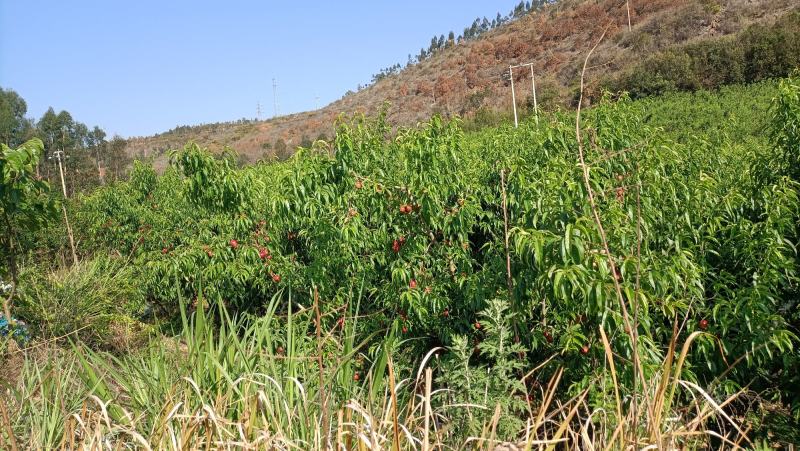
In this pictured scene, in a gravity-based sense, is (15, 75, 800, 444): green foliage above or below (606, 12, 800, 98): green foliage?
below

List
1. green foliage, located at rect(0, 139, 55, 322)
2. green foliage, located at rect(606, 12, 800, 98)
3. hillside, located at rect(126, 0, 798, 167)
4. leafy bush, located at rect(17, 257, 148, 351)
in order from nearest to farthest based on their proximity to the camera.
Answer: green foliage, located at rect(0, 139, 55, 322)
leafy bush, located at rect(17, 257, 148, 351)
green foliage, located at rect(606, 12, 800, 98)
hillside, located at rect(126, 0, 798, 167)

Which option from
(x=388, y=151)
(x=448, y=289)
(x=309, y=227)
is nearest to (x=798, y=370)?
(x=448, y=289)

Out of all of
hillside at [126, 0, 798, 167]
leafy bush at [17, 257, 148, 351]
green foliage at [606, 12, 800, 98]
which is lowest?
leafy bush at [17, 257, 148, 351]

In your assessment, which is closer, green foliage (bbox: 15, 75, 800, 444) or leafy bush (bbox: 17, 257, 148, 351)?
green foliage (bbox: 15, 75, 800, 444)

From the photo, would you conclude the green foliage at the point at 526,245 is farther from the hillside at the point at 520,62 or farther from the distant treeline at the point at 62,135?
the distant treeline at the point at 62,135

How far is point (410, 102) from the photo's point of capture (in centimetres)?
4869

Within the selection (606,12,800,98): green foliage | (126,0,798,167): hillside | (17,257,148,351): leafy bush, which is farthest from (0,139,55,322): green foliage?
(126,0,798,167): hillside

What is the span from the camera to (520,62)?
46000mm

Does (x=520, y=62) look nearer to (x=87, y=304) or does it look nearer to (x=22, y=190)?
(x=87, y=304)

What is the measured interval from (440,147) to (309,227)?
153 centimetres

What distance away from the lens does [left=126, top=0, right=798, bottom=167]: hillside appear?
32.2 m

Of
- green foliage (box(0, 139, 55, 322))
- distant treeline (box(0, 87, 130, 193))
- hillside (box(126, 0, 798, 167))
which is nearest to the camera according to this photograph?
green foliage (box(0, 139, 55, 322))

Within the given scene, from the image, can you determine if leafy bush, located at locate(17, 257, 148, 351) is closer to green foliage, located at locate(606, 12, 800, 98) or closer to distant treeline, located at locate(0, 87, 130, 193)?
green foliage, located at locate(606, 12, 800, 98)

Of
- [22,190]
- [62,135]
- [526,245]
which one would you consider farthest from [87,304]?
[62,135]
